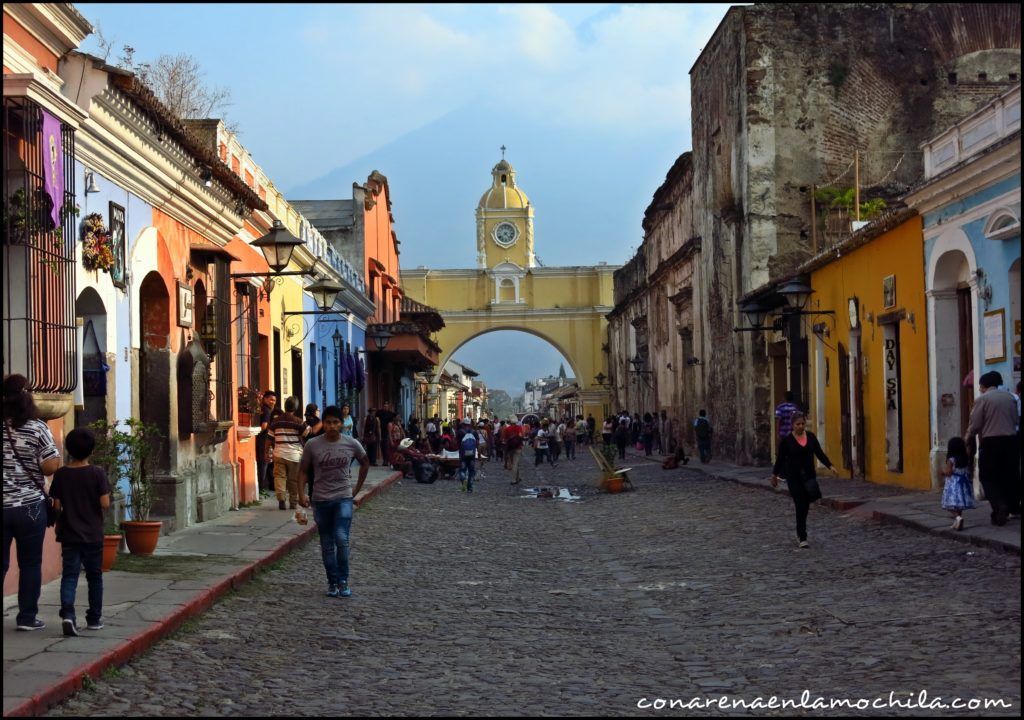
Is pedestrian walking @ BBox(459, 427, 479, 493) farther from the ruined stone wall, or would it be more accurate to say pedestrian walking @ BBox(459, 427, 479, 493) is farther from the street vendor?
the ruined stone wall

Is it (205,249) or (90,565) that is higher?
(205,249)

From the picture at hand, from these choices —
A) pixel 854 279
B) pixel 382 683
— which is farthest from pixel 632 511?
pixel 382 683

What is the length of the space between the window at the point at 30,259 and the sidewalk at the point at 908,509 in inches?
275

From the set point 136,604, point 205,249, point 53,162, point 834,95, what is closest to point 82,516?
point 136,604

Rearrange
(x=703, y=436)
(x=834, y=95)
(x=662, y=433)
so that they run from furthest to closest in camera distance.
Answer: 1. (x=662, y=433)
2. (x=703, y=436)
3. (x=834, y=95)

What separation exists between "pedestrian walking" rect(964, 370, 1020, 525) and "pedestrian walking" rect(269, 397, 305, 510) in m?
8.13

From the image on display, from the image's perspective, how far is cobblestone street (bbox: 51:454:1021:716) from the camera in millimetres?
5945

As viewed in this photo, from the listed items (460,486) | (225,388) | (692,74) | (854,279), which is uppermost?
(692,74)

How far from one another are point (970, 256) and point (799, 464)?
4.10 m

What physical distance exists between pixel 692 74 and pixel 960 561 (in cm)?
2389

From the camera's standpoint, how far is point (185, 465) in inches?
542

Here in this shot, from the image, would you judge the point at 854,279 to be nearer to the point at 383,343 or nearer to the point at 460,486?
the point at 460,486

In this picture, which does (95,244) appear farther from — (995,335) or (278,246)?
(995,335)

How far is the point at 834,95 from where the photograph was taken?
85.6ft
